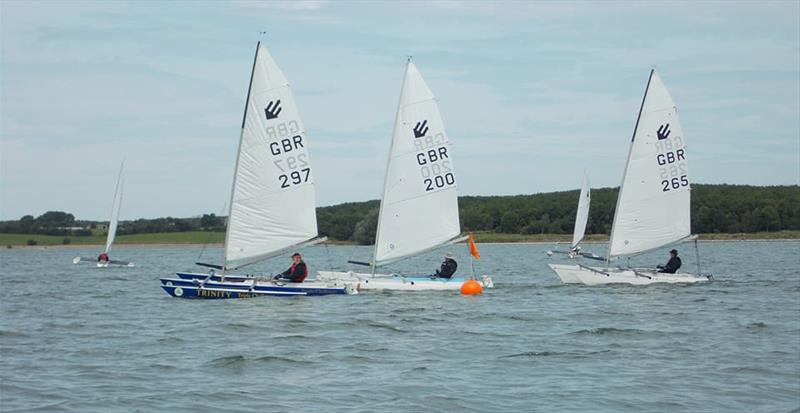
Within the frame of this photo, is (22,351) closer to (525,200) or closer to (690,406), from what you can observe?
(690,406)

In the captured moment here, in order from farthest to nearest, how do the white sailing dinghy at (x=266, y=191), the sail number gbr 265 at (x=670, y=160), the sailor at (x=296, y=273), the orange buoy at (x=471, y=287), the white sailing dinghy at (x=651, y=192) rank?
1. the sail number gbr 265 at (x=670, y=160)
2. the white sailing dinghy at (x=651, y=192)
3. the orange buoy at (x=471, y=287)
4. the sailor at (x=296, y=273)
5. the white sailing dinghy at (x=266, y=191)

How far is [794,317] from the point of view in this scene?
28125 mm

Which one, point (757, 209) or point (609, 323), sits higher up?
point (757, 209)

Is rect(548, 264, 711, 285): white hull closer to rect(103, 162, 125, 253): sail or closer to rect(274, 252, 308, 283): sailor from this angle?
rect(274, 252, 308, 283): sailor

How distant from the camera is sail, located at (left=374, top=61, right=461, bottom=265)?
34.8 meters

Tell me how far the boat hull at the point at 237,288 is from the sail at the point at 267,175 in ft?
3.17

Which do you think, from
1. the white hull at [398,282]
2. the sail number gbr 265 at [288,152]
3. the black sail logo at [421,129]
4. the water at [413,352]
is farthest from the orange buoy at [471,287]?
the sail number gbr 265 at [288,152]

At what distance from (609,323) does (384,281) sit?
9.24 metres

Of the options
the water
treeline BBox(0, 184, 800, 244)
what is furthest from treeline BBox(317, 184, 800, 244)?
the water

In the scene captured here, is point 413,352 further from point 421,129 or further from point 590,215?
point 590,215

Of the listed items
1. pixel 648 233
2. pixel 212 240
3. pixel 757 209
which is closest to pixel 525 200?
pixel 757 209

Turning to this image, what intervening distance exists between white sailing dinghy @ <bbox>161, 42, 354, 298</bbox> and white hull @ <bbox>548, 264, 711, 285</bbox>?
9.86 m

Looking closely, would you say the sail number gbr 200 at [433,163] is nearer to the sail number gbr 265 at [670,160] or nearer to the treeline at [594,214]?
the sail number gbr 265 at [670,160]

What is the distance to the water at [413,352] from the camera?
54.9 feet
